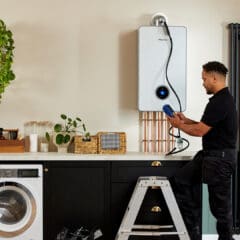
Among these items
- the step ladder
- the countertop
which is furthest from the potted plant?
the step ladder

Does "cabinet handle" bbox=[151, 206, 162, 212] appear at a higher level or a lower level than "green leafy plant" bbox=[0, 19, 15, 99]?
lower

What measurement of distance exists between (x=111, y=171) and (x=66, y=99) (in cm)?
84

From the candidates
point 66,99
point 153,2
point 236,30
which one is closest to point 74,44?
point 66,99

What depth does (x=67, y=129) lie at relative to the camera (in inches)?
153

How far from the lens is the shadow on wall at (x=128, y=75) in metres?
3.95

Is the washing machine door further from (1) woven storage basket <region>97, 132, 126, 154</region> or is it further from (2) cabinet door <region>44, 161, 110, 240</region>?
(1) woven storage basket <region>97, 132, 126, 154</region>

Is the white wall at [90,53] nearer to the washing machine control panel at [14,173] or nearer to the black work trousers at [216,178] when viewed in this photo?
the washing machine control panel at [14,173]

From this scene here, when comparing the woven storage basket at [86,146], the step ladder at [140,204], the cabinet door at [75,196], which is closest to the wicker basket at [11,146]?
the cabinet door at [75,196]

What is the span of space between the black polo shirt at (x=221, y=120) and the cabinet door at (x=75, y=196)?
2.95ft

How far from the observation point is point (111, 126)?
3.96 m

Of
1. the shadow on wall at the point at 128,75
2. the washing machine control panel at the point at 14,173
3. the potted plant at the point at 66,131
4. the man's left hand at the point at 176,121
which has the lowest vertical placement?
the washing machine control panel at the point at 14,173

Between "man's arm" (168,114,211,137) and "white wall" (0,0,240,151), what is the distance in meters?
0.67

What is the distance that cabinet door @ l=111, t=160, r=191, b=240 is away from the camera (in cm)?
352

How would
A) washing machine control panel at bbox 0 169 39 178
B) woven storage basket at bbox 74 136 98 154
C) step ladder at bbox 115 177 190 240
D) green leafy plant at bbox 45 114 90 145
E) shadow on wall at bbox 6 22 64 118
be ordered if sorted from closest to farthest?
step ladder at bbox 115 177 190 240, washing machine control panel at bbox 0 169 39 178, woven storage basket at bbox 74 136 98 154, green leafy plant at bbox 45 114 90 145, shadow on wall at bbox 6 22 64 118
